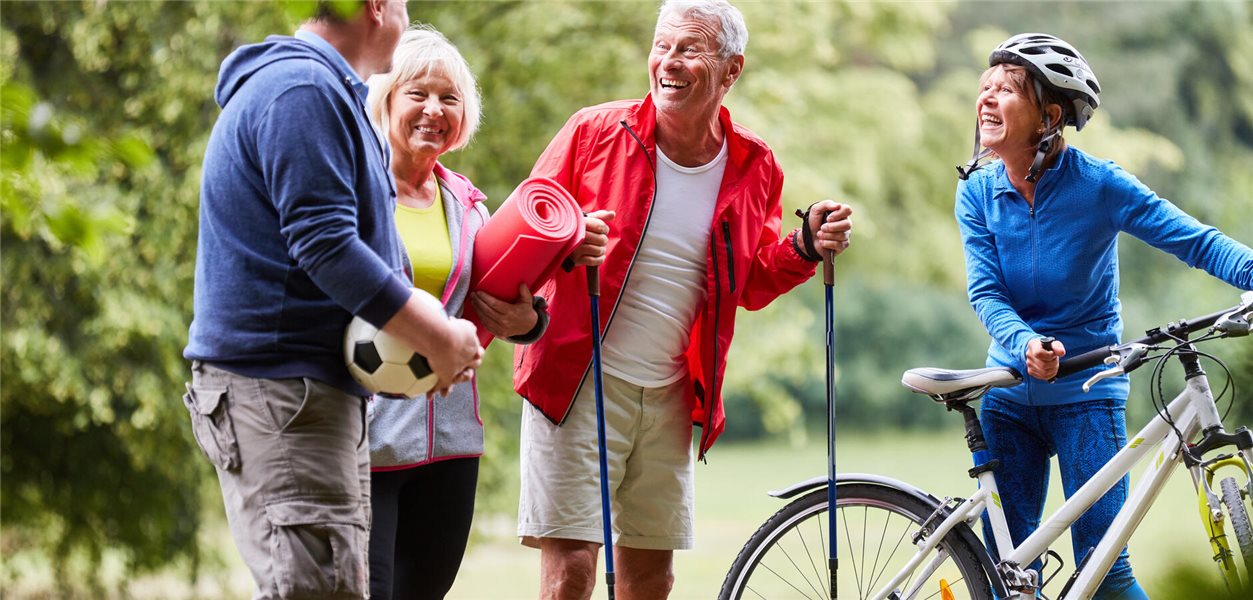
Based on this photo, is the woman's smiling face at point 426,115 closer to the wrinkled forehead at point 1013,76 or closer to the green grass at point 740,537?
the wrinkled forehead at point 1013,76

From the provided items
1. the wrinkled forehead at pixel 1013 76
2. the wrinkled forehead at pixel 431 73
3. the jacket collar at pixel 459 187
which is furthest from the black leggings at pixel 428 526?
the wrinkled forehead at pixel 1013 76

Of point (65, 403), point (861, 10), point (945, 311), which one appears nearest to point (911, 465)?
point (945, 311)

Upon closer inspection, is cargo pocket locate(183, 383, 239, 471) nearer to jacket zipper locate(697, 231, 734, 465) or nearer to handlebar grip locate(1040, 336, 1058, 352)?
jacket zipper locate(697, 231, 734, 465)

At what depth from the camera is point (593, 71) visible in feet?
25.9

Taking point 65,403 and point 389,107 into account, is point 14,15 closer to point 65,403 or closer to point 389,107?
point 65,403

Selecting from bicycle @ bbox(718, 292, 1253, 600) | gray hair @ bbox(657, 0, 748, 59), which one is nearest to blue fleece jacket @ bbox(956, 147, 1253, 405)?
bicycle @ bbox(718, 292, 1253, 600)

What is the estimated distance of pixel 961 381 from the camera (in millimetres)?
3031

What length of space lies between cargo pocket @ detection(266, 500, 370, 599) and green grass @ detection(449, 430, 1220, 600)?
1226 millimetres

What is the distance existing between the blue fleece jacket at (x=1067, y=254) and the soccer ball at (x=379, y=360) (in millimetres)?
1424

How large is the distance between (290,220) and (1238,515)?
2.01 meters

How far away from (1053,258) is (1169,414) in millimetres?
420

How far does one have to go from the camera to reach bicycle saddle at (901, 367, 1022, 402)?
3021 mm

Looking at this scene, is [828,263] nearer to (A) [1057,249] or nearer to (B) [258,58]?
(A) [1057,249]

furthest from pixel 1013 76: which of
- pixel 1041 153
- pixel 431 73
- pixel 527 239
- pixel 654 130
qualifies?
pixel 431 73
